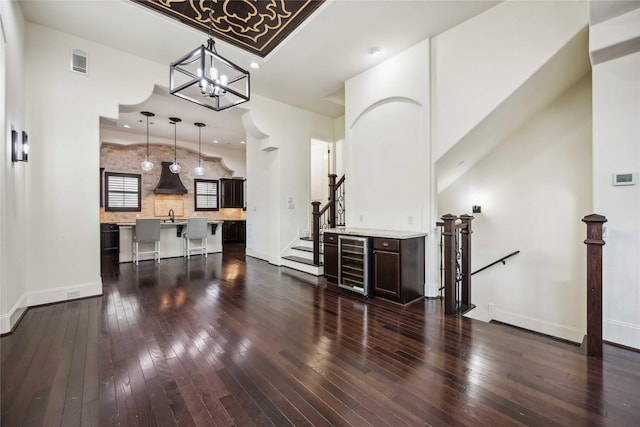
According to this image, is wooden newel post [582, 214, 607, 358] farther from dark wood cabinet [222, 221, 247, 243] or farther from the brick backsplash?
the brick backsplash

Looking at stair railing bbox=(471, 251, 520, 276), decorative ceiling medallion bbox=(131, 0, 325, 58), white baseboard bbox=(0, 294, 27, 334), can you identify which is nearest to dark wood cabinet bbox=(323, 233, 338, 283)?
stair railing bbox=(471, 251, 520, 276)

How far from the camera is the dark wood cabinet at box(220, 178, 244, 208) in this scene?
10617 millimetres

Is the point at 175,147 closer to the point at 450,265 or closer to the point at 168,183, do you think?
the point at 168,183

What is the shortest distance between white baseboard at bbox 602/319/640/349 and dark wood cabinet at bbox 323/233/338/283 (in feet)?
10.3

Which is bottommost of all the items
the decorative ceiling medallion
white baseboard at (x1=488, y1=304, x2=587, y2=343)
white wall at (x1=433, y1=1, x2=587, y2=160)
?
white baseboard at (x1=488, y1=304, x2=587, y2=343)

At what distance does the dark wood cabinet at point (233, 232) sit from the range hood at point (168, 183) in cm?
195

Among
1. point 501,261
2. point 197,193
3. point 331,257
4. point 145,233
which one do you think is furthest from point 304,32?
point 197,193

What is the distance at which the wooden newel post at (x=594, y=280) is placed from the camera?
8.01ft

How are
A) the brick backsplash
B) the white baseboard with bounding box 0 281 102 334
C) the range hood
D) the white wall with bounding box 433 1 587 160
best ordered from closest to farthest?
the white baseboard with bounding box 0 281 102 334
the white wall with bounding box 433 1 587 160
the brick backsplash
the range hood

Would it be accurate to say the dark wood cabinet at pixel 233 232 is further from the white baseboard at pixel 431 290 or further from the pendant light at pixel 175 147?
the white baseboard at pixel 431 290

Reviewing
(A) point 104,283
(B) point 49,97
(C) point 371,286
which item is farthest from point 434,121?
(A) point 104,283

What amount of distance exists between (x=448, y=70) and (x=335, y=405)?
13.7 ft

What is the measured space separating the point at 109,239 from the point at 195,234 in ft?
9.94

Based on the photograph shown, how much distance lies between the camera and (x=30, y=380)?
81.2 inches
